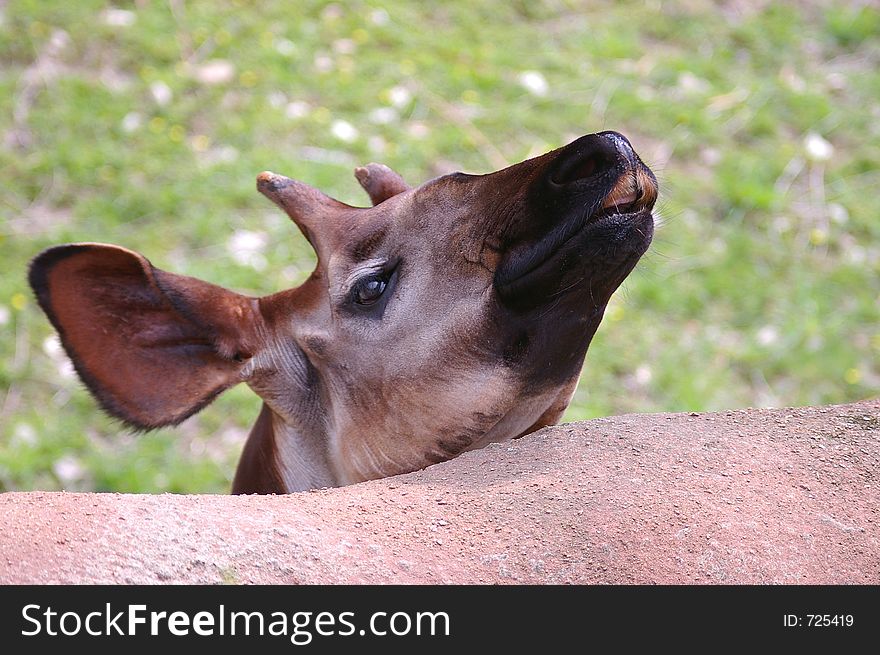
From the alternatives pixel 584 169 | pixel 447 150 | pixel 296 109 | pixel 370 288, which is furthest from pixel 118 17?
pixel 584 169

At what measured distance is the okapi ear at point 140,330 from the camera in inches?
106

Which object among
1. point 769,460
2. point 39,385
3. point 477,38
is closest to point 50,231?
point 39,385

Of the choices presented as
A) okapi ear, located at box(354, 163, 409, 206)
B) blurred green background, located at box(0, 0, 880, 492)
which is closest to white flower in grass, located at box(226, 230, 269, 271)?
blurred green background, located at box(0, 0, 880, 492)

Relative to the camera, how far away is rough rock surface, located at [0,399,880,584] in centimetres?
177

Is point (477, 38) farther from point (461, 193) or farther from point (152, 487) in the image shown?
point (461, 193)

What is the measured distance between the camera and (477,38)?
289 inches

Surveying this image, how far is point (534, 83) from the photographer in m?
6.96

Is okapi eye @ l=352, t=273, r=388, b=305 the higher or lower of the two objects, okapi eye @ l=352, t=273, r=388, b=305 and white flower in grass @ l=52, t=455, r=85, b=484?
the higher

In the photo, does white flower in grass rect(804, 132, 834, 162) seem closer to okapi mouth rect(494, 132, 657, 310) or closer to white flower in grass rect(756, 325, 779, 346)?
white flower in grass rect(756, 325, 779, 346)

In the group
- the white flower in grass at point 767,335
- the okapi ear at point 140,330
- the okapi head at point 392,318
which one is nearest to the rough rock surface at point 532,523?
the okapi head at point 392,318

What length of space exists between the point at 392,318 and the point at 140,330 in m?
0.67

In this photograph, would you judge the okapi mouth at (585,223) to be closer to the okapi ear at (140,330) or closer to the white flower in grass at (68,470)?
the okapi ear at (140,330)

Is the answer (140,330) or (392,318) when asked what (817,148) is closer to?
(392,318)

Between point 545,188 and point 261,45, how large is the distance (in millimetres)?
5028
